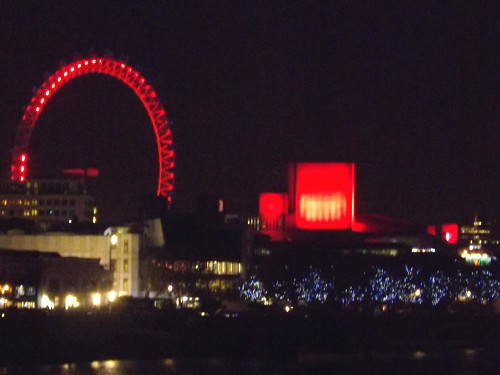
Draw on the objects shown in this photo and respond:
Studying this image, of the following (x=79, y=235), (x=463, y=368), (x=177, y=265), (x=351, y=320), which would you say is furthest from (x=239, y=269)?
(x=463, y=368)

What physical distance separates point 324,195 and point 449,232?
2408cm

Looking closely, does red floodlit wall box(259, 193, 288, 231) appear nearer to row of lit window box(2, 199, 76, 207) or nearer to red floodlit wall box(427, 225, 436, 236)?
red floodlit wall box(427, 225, 436, 236)

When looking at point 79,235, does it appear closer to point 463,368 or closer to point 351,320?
point 351,320

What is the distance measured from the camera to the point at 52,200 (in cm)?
10769

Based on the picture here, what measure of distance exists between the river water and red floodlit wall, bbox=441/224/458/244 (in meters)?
71.7

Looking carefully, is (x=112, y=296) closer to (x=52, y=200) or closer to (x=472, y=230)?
(x=52, y=200)

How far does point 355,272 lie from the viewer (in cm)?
6819

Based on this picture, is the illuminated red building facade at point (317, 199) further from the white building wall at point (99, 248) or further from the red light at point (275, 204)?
the white building wall at point (99, 248)

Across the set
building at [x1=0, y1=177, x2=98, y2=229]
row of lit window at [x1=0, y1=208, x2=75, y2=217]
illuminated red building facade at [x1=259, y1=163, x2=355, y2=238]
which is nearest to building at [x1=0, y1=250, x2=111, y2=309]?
illuminated red building facade at [x1=259, y1=163, x2=355, y2=238]

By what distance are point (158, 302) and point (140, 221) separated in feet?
51.0

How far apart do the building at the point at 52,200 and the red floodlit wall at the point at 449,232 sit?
3236cm

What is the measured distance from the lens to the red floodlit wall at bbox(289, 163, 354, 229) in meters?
100

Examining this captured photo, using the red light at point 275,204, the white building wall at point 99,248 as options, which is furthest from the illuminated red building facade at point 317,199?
the white building wall at point 99,248

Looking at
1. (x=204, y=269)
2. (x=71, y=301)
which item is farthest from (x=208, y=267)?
(x=71, y=301)
